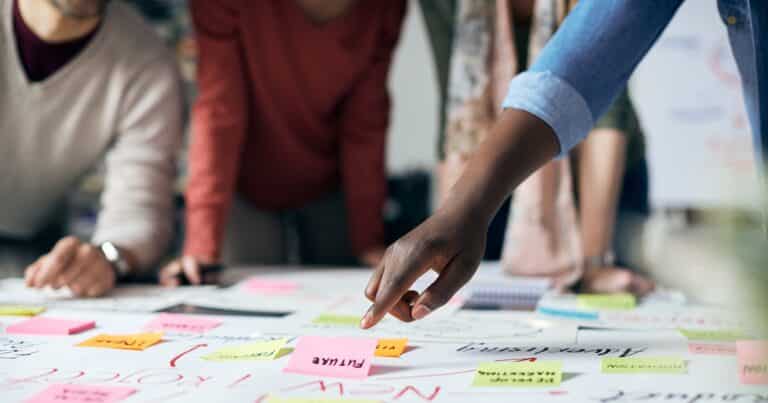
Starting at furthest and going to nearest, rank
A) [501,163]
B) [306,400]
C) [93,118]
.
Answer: [93,118]
[501,163]
[306,400]

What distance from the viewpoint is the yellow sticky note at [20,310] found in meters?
0.73

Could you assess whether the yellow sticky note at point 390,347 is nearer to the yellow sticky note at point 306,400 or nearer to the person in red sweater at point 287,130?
the yellow sticky note at point 306,400

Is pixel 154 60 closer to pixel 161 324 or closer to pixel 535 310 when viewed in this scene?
pixel 161 324

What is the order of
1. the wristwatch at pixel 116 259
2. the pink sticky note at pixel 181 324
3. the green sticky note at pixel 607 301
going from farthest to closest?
1. the wristwatch at pixel 116 259
2. the green sticky note at pixel 607 301
3. the pink sticky note at pixel 181 324

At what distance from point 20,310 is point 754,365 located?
0.68 m

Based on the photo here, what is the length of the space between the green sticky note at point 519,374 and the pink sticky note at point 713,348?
13 centimetres

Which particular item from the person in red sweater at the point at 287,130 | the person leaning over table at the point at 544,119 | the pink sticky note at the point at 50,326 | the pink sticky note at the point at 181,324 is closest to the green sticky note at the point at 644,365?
the person leaning over table at the point at 544,119

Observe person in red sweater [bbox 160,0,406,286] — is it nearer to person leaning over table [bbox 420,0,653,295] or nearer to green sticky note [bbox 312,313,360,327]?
person leaning over table [bbox 420,0,653,295]

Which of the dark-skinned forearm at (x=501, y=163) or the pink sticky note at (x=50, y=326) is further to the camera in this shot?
the pink sticky note at (x=50, y=326)

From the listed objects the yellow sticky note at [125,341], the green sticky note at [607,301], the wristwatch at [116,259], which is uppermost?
the wristwatch at [116,259]

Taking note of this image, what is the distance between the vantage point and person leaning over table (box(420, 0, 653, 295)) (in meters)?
0.99

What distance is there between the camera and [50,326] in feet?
2.18

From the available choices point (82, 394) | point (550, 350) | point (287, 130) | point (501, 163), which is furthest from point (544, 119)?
point (287, 130)

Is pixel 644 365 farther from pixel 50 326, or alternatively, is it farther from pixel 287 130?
pixel 287 130
